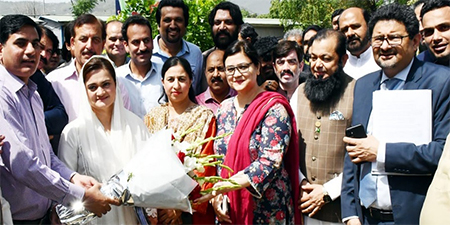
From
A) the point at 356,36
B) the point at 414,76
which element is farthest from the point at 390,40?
the point at 356,36

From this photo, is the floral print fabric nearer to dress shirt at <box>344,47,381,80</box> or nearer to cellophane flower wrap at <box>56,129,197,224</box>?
cellophane flower wrap at <box>56,129,197,224</box>

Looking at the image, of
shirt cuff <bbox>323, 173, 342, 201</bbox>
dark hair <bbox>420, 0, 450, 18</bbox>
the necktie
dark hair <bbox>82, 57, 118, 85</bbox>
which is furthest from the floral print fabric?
dark hair <bbox>420, 0, 450, 18</bbox>

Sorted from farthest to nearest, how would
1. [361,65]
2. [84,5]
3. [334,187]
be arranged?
[84,5]
[361,65]
[334,187]

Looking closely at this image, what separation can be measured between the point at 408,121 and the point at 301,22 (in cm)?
2486

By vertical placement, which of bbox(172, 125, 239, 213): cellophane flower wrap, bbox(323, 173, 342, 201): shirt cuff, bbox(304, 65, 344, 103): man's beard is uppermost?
bbox(304, 65, 344, 103): man's beard

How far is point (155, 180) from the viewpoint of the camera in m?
2.83

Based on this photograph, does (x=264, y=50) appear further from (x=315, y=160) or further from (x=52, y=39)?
(x=52, y=39)

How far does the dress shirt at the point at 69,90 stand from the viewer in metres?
3.81

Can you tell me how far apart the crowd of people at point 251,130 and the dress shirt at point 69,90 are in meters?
0.01

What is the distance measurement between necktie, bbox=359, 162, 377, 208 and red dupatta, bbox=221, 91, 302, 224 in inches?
20.0

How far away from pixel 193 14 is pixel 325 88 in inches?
173

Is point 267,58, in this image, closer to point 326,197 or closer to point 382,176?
point 326,197

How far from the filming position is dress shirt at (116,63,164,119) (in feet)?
13.9

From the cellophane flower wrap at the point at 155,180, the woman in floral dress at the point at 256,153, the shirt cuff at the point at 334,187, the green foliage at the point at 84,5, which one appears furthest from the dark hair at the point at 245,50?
the green foliage at the point at 84,5
